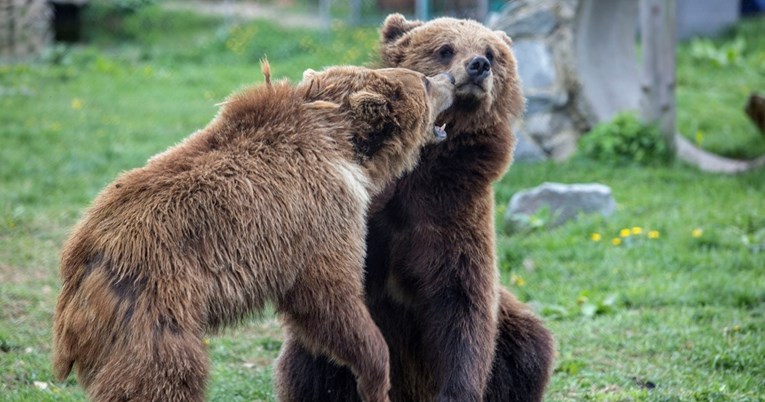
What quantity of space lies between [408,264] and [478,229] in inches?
14.8

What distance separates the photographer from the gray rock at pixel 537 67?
11.2m

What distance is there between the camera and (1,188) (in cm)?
968

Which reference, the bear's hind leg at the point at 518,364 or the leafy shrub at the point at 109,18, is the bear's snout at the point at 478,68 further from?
the leafy shrub at the point at 109,18

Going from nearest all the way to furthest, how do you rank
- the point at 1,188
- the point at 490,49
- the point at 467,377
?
the point at 467,377, the point at 490,49, the point at 1,188

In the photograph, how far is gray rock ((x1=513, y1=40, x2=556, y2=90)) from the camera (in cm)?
1118

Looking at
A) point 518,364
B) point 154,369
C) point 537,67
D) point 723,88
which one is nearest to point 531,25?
point 537,67

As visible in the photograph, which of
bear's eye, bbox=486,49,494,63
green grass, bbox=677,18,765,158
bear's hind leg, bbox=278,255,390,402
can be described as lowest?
green grass, bbox=677,18,765,158

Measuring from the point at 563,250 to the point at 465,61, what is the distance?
365 centimetres

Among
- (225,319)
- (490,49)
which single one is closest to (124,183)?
(225,319)

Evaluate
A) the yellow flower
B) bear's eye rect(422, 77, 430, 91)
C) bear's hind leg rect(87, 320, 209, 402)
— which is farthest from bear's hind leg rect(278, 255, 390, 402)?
the yellow flower

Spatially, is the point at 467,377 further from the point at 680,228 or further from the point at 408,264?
the point at 680,228

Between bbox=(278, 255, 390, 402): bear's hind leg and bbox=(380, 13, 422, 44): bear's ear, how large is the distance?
1.81 m

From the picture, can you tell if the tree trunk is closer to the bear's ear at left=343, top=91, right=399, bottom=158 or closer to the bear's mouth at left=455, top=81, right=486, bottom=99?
the bear's mouth at left=455, top=81, right=486, bottom=99

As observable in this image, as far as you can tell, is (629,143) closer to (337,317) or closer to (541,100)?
(541,100)
